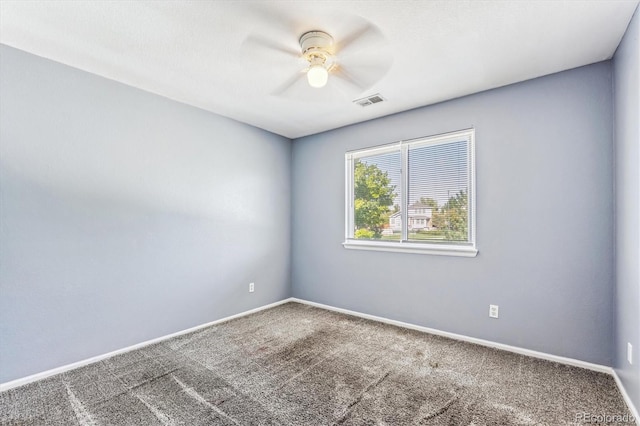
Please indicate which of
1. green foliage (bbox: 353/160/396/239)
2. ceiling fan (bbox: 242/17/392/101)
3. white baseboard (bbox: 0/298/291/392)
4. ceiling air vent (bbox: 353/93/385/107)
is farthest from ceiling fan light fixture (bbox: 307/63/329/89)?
white baseboard (bbox: 0/298/291/392)

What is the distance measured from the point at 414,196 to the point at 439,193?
0.28 metres

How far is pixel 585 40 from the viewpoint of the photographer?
6.84ft

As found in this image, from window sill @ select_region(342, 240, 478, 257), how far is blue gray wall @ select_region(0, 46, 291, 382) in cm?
140

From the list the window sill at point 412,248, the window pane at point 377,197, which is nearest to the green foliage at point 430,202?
the window pane at point 377,197

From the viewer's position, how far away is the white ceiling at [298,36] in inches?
70.1

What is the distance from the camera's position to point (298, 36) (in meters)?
2.04

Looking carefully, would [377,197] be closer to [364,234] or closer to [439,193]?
[364,234]

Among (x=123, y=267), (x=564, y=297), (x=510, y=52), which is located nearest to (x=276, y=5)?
(x=510, y=52)

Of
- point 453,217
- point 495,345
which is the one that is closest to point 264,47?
point 453,217

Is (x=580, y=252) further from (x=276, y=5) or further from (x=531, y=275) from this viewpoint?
(x=276, y=5)

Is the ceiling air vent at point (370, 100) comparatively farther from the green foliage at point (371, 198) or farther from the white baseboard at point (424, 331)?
the white baseboard at point (424, 331)

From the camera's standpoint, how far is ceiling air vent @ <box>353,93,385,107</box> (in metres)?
3.01

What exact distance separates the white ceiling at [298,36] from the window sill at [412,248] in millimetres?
1554

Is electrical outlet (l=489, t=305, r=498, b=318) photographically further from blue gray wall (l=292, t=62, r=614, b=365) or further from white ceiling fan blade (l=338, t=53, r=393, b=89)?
white ceiling fan blade (l=338, t=53, r=393, b=89)
